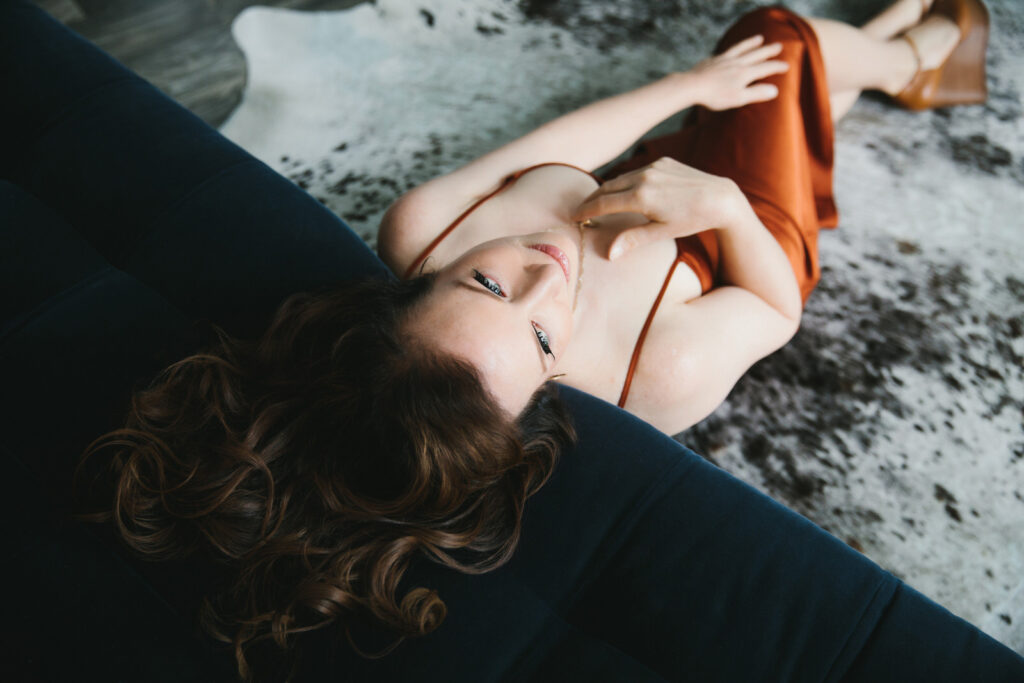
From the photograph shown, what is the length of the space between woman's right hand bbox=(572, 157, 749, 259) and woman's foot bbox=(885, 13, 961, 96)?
1077mm

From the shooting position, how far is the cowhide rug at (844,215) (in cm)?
121

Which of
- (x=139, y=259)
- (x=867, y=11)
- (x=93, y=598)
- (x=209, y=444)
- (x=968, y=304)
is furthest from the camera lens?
(x=867, y=11)

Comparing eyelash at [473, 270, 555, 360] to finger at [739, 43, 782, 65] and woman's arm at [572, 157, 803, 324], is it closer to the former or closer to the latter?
woman's arm at [572, 157, 803, 324]

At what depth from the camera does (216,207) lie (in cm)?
114

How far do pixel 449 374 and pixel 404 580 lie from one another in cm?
30

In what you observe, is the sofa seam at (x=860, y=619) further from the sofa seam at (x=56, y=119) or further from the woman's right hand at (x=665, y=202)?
the sofa seam at (x=56, y=119)

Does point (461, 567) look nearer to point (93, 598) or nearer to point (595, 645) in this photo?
point (595, 645)

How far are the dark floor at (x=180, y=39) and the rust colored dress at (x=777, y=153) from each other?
1.43 metres

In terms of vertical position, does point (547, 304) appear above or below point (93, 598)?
above

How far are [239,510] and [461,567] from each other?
1.09ft

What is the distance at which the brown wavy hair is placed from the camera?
772 millimetres

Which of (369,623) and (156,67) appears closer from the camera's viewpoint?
(369,623)

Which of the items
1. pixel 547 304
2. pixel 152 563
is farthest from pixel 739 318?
pixel 152 563

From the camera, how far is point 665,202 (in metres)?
1.17
